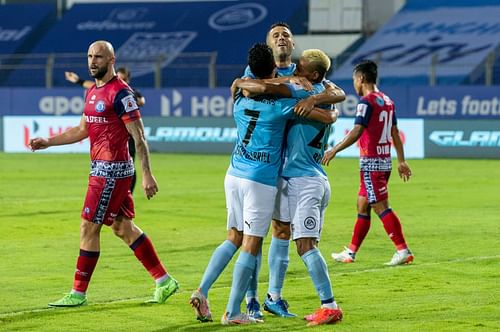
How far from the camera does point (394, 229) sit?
13.6m

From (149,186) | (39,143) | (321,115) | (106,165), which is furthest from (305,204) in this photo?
(39,143)

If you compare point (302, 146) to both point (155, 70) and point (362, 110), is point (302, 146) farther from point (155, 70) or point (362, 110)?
point (155, 70)

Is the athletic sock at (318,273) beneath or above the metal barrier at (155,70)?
above

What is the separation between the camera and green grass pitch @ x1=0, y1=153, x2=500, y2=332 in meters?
10.1

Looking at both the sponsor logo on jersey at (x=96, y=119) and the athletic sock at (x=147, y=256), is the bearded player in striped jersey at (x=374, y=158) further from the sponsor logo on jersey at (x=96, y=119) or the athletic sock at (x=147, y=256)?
the sponsor logo on jersey at (x=96, y=119)

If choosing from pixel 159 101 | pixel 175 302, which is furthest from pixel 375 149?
pixel 159 101

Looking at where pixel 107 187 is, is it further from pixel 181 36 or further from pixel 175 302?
pixel 181 36

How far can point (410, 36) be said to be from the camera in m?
42.6

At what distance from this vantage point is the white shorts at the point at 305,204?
971 cm

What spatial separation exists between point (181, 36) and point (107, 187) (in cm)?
3600

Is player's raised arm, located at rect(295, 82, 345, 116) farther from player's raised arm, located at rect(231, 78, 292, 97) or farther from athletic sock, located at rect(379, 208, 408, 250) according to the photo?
athletic sock, located at rect(379, 208, 408, 250)

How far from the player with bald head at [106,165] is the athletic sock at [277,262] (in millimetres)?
1047

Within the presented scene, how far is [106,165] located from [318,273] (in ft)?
7.28

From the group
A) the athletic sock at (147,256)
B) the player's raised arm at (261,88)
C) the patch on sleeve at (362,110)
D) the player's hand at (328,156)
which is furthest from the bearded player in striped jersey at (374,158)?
the player's raised arm at (261,88)
